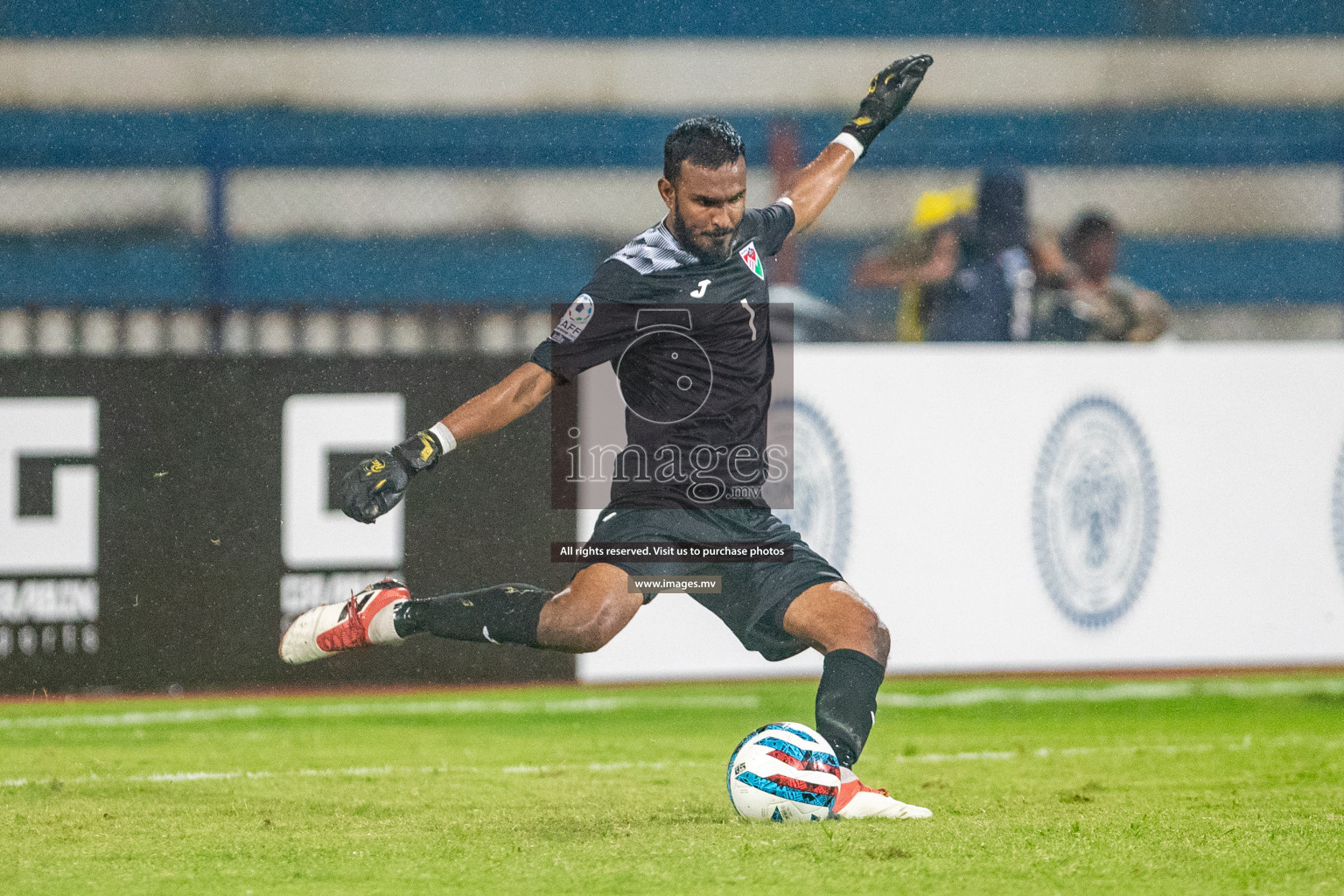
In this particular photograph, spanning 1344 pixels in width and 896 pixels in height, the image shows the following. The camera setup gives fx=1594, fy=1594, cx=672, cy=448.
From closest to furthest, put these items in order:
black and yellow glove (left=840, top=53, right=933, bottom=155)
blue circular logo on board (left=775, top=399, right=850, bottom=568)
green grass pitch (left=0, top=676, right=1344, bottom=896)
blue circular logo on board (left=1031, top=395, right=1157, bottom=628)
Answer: green grass pitch (left=0, top=676, right=1344, bottom=896)
black and yellow glove (left=840, top=53, right=933, bottom=155)
blue circular logo on board (left=775, top=399, right=850, bottom=568)
blue circular logo on board (left=1031, top=395, right=1157, bottom=628)

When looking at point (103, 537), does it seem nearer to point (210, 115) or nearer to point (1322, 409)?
point (210, 115)

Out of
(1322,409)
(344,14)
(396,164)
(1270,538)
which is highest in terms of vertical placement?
(344,14)

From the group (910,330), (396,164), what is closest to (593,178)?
(396,164)

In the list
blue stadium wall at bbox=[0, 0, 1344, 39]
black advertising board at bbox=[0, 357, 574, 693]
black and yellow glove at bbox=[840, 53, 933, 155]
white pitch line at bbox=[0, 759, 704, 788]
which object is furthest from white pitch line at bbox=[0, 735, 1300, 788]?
blue stadium wall at bbox=[0, 0, 1344, 39]

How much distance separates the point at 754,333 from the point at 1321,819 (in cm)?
206

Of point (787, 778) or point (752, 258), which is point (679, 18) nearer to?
point (752, 258)

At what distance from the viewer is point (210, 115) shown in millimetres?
9508

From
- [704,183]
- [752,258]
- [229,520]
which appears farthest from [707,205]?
[229,520]

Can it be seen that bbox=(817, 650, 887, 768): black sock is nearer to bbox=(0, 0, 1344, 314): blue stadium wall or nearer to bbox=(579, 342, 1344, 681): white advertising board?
bbox=(579, 342, 1344, 681): white advertising board

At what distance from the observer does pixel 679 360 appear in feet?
15.2

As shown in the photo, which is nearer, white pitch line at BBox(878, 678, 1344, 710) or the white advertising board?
white pitch line at BBox(878, 678, 1344, 710)

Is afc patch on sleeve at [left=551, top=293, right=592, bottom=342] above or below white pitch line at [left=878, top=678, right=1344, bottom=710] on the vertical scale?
above

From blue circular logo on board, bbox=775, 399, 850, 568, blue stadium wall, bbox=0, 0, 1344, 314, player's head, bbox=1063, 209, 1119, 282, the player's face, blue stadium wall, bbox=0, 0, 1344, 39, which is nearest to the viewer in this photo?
the player's face

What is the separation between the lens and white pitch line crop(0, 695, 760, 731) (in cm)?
644
